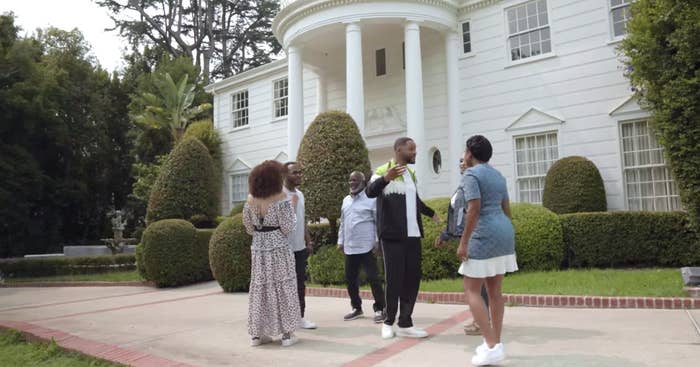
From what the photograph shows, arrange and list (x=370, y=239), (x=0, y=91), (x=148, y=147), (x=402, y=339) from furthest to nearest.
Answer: (x=148, y=147) < (x=0, y=91) < (x=370, y=239) < (x=402, y=339)

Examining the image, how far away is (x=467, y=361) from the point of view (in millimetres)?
4223

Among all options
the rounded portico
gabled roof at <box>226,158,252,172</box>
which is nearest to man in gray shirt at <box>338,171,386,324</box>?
the rounded portico

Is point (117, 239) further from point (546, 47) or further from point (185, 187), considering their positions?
point (546, 47)

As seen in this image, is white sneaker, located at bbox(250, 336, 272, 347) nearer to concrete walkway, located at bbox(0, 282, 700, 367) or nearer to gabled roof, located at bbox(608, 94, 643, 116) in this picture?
concrete walkway, located at bbox(0, 282, 700, 367)

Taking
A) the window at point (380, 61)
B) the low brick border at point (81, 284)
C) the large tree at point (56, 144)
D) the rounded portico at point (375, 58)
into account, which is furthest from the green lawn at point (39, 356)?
the large tree at point (56, 144)

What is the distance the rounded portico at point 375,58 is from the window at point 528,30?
5.14ft

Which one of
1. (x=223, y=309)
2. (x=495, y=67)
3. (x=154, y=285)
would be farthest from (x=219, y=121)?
(x=223, y=309)

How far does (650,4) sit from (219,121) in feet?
57.1

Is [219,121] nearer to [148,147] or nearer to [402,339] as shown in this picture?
[148,147]

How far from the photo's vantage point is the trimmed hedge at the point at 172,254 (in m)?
12.0

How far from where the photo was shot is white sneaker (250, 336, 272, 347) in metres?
5.18

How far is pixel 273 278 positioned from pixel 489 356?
2.24 metres

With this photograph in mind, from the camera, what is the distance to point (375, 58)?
1686cm

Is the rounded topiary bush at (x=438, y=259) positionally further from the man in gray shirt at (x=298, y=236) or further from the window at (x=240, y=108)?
the window at (x=240, y=108)
